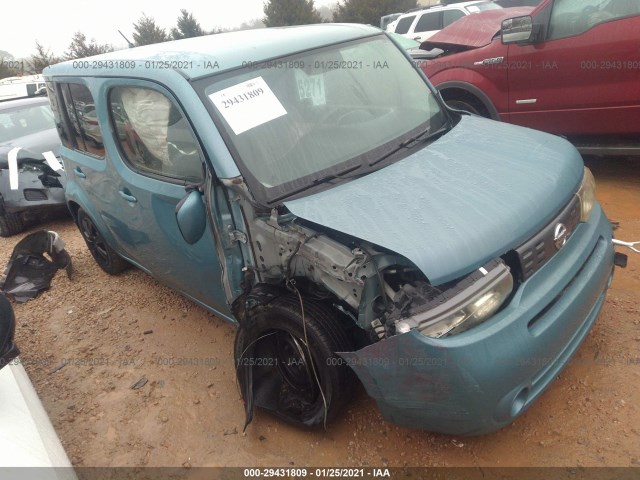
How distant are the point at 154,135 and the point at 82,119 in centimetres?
106

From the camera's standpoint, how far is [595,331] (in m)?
2.71

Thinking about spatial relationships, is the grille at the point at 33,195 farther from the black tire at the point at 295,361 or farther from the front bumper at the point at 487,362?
the front bumper at the point at 487,362

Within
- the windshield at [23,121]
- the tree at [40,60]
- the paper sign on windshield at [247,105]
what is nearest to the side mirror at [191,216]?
the paper sign on windshield at [247,105]

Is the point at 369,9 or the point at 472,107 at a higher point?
the point at 472,107

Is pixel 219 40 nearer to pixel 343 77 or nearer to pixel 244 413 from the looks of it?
pixel 343 77

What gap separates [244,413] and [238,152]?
4.82 feet

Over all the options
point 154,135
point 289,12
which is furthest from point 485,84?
point 289,12

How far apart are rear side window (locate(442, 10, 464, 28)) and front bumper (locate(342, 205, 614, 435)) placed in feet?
36.5

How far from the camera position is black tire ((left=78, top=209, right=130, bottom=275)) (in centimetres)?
419

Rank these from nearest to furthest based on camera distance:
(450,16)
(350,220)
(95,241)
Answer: (350,220), (95,241), (450,16)

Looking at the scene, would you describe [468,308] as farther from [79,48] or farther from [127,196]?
[79,48]

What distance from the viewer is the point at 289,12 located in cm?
2453

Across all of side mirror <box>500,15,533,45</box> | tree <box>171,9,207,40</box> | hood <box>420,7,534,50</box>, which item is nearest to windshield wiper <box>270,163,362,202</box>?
side mirror <box>500,15,533,45</box>

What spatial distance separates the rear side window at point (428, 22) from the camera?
12.1m
